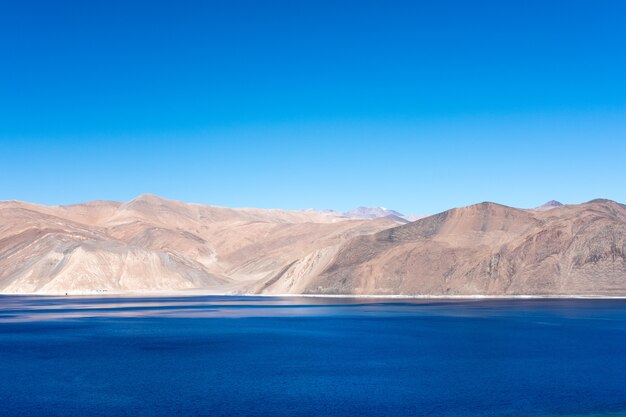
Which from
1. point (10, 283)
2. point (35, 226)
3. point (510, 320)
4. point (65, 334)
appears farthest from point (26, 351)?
point (35, 226)

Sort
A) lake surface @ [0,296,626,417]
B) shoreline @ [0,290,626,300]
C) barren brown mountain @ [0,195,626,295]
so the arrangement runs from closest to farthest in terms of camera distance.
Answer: lake surface @ [0,296,626,417]
shoreline @ [0,290,626,300]
barren brown mountain @ [0,195,626,295]

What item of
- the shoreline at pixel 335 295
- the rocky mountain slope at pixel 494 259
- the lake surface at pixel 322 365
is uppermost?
the rocky mountain slope at pixel 494 259

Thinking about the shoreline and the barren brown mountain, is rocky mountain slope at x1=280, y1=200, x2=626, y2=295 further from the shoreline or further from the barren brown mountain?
the shoreline

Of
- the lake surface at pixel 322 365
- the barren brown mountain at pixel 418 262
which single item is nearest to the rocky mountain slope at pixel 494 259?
the barren brown mountain at pixel 418 262

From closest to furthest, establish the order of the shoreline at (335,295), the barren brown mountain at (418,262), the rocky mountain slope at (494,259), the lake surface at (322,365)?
1. the lake surface at (322,365)
2. the shoreline at (335,295)
3. the rocky mountain slope at (494,259)
4. the barren brown mountain at (418,262)

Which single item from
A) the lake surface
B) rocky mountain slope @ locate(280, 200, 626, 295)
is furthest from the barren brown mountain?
the lake surface

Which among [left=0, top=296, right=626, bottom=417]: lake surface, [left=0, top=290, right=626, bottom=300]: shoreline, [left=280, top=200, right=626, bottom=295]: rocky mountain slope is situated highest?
[left=280, top=200, right=626, bottom=295]: rocky mountain slope

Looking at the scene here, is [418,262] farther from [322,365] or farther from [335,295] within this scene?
[322,365]

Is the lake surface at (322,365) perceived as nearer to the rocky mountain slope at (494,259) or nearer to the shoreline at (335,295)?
the shoreline at (335,295)
